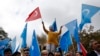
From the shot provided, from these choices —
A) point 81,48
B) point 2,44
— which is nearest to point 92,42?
point 81,48

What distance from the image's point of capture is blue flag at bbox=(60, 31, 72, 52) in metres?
12.5

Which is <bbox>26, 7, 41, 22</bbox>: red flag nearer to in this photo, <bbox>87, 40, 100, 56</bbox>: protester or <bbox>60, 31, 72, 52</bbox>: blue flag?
<bbox>60, 31, 72, 52</bbox>: blue flag

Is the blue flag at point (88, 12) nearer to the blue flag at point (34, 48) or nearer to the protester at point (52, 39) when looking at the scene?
the protester at point (52, 39)

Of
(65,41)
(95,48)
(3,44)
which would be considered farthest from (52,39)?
(95,48)

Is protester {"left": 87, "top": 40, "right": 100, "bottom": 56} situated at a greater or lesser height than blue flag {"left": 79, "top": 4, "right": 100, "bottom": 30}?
lesser

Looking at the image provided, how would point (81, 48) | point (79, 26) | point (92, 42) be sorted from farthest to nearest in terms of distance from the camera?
point (79, 26), point (81, 48), point (92, 42)

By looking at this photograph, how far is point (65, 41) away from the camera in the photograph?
12.6 metres

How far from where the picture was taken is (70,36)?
41.3ft

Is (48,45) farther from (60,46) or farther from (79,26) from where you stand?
(79,26)

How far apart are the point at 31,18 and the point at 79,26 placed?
4.95 ft

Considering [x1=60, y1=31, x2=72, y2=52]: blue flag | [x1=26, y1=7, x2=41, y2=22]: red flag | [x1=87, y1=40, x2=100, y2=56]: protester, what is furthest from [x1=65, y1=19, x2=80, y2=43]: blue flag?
[x1=87, y1=40, x2=100, y2=56]: protester

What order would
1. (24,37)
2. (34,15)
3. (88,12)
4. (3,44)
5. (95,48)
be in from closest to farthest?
(95,48) < (88,12) < (34,15) < (3,44) < (24,37)

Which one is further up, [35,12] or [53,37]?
[35,12]

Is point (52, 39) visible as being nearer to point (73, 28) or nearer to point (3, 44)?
point (73, 28)
